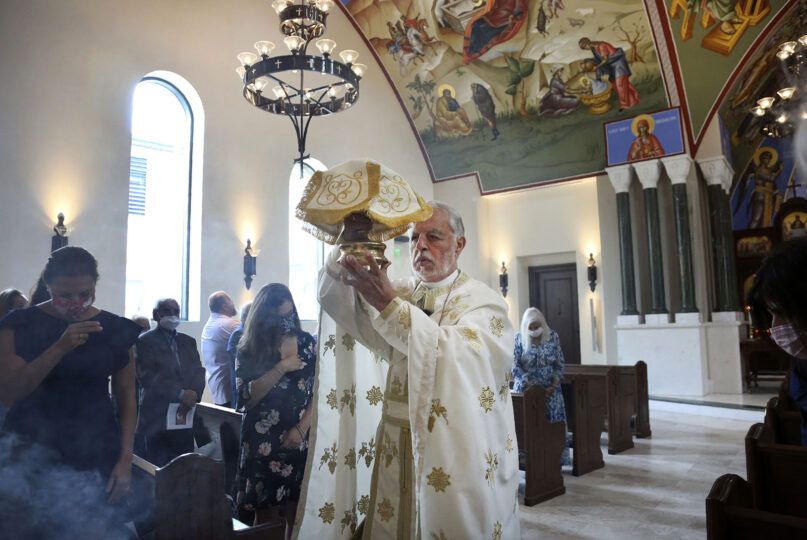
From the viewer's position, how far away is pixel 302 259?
10695mm

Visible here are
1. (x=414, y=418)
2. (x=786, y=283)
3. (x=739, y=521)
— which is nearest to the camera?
(x=739, y=521)

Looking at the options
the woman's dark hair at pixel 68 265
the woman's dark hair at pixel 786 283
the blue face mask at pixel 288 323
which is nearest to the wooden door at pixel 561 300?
the blue face mask at pixel 288 323

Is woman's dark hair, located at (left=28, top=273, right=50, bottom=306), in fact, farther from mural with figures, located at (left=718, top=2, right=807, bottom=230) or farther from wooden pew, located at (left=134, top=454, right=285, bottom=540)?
mural with figures, located at (left=718, top=2, right=807, bottom=230)

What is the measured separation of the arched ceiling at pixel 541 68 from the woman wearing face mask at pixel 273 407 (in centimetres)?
908

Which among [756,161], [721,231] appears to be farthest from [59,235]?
[756,161]

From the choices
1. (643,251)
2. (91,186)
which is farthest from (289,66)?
(643,251)

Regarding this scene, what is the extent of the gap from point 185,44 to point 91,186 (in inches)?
105

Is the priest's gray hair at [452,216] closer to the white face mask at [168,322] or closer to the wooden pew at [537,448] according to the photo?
the white face mask at [168,322]

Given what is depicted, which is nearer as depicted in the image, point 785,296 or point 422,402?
point 785,296

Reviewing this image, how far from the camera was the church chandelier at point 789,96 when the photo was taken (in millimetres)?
7961

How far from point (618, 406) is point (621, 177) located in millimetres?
5855

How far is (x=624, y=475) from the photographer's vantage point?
17.6 feet

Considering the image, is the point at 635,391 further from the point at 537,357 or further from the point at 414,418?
the point at 414,418

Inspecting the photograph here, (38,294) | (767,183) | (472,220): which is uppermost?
(767,183)
